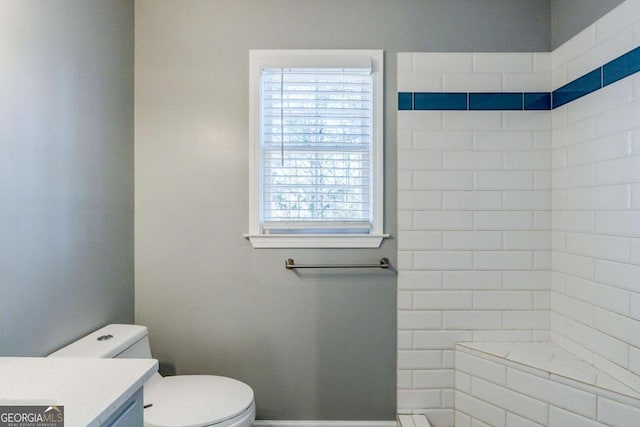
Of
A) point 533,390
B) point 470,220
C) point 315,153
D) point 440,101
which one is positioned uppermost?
point 440,101

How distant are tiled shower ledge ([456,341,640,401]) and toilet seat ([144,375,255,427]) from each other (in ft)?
3.59

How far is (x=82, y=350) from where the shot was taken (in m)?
1.36

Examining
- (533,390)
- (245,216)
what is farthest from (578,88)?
(245,216)

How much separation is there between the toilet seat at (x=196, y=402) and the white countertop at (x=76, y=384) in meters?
0.49

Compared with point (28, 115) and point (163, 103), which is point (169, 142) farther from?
point (28, 115)

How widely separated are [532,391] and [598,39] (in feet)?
5.00

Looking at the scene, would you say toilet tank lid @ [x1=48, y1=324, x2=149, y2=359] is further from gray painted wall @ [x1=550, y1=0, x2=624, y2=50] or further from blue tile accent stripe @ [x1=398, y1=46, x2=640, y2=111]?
gray painted wall @ [x1=550, y1=0, x2=624, y2=50]

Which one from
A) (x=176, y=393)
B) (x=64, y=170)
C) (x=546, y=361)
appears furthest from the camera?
(x=546, y=361)

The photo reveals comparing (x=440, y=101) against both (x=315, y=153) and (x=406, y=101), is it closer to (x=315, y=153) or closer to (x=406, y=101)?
(x=406, y=101)

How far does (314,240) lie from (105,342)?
3.25 feet

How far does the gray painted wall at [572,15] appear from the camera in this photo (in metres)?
1.56

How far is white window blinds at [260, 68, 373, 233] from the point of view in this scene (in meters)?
1.88

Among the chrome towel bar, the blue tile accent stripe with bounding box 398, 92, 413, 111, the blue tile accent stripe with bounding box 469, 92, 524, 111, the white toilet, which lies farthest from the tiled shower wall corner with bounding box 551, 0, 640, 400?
the white toilet

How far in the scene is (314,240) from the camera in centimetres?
188
